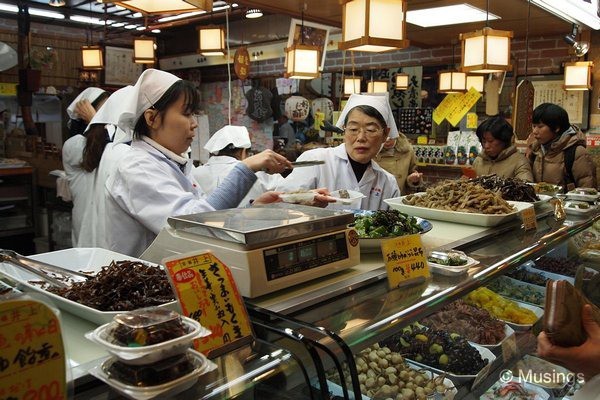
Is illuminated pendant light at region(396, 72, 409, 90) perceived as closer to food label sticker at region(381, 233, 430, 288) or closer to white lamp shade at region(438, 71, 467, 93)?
white lamp shade at region(438, 71, 467, 93)

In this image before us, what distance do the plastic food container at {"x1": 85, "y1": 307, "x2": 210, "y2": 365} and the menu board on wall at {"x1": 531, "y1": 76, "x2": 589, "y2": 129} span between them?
8542mm

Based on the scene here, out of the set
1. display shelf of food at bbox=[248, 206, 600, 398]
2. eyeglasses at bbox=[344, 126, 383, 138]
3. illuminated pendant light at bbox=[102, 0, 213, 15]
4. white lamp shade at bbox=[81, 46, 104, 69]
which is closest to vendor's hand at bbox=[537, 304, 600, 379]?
display shelf of food at bbox=[248, 206, 600, 398]

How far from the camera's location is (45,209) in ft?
28.0

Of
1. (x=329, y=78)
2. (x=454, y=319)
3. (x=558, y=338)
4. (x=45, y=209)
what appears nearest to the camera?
(x=558, y=338)

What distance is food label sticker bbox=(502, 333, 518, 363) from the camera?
244cm

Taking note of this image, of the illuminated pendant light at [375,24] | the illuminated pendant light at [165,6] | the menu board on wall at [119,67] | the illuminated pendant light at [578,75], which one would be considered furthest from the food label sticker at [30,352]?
the menu board on wall at [119,67]

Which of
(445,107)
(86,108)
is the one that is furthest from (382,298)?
(445,107)

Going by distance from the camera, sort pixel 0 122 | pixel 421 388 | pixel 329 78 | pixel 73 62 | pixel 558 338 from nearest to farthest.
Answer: pixel 558 338 < pixel 421 388 < pixel 0 122 < pixel 329 78 < pixel 73 62

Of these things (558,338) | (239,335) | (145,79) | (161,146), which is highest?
(145,79)

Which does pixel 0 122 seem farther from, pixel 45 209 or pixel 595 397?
pixel 595 397

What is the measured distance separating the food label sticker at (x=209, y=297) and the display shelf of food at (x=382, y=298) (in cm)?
14

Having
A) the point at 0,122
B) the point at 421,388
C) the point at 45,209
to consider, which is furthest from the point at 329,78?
the point at 421,388

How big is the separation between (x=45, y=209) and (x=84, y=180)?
11.9 ft

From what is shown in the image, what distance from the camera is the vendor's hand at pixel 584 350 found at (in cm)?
154
